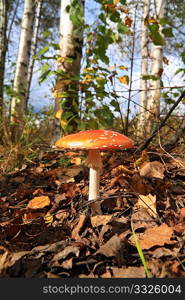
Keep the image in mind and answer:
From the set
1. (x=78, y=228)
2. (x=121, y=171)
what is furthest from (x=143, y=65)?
(x=78, y=228)

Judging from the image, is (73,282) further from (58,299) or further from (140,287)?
(140,287)

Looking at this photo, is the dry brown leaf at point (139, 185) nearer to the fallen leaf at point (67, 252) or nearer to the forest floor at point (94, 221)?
the forest floor at point (94, 221)

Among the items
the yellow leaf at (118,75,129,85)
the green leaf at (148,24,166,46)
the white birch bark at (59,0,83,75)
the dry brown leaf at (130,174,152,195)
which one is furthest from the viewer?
the white birch bark at (59,0,83,75)

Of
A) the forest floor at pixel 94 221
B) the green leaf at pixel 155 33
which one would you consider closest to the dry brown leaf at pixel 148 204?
→ the forest floor at pixel 94 221

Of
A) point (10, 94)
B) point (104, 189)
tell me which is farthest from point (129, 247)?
point (10, 94)

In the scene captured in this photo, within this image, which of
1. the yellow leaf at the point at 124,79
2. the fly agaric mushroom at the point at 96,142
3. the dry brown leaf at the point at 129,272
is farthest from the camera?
the yellow leaf at the point at 124,79

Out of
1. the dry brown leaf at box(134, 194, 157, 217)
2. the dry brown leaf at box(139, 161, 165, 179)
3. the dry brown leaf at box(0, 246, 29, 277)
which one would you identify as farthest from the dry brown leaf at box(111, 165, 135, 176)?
the dry brown leaf at box(0, 246, 29, 277)

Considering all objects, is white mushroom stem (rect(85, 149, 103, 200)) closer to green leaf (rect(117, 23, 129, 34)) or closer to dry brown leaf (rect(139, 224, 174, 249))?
dry brown leaf (rect(139, 224, 174, 249))
